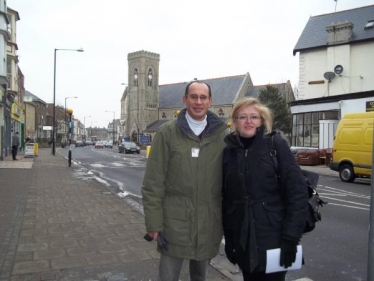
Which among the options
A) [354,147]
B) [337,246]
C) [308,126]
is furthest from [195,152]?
[308,126]

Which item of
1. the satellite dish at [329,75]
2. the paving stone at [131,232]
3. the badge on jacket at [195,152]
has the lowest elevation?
the paving stone at [131,232]

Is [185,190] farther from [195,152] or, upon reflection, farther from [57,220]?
[57,220]

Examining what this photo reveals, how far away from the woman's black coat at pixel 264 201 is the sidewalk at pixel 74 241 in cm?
186

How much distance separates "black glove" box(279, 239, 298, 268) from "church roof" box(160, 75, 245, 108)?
214ft

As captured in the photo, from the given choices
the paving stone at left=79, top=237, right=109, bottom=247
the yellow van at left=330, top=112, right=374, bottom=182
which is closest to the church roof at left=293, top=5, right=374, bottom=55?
the yellow van at left=330, top=112, right=374, bottom=182

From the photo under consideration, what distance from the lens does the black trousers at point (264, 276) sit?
2670 mm

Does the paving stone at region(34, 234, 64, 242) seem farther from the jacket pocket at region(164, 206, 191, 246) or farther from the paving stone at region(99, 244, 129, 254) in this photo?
the jacket pocket at region(164, 206, 191, 246)

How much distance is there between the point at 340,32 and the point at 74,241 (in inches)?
1188

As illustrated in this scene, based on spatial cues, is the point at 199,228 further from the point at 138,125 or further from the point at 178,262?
the point at 138,125

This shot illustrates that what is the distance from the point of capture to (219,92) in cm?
7512

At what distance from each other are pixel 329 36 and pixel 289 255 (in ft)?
104

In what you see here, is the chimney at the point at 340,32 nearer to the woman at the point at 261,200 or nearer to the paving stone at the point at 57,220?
the paving stone at the point at 57,220

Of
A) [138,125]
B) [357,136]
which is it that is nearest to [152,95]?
[138,125]

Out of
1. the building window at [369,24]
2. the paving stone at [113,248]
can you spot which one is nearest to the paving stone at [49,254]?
the paving stone at [113,248]
